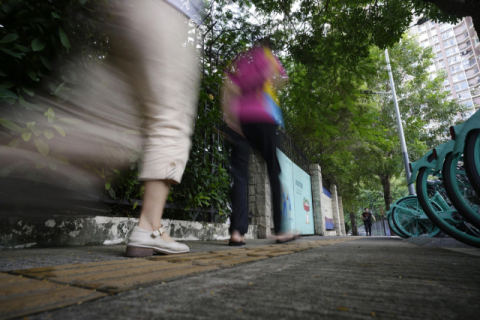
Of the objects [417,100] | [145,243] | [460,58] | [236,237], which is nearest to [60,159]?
[145,243]

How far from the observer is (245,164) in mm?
3393

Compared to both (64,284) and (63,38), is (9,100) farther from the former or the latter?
(64,284)

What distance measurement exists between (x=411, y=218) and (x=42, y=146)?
6265 millimetres

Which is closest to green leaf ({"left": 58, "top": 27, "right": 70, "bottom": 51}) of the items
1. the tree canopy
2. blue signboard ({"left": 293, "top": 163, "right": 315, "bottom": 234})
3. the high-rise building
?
the tree canopy

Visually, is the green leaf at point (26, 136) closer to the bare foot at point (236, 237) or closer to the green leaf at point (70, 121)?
the green leaf at point (70, 121)

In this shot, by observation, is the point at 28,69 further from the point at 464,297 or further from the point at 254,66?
the point at 464,297

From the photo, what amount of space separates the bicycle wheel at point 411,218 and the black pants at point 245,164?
3.71 meters

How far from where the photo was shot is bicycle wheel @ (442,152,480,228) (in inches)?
89.6

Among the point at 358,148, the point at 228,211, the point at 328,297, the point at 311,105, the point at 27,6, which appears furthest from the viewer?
the point at 358,148

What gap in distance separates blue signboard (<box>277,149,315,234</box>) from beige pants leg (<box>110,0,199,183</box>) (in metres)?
5.41

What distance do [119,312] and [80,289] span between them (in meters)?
0.27

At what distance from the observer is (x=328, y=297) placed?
27.7 inches

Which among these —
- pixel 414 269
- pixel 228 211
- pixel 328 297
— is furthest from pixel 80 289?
pixel 228 211

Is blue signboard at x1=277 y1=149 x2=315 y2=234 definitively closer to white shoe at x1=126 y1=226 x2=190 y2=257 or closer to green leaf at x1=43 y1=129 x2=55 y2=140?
white shoe at x1=126 y1=226 x2=190 y2=257
